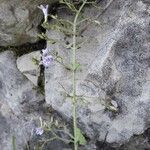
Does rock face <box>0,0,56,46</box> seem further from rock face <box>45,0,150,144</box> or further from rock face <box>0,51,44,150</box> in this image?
rock face <box>45,0,150,144</box>

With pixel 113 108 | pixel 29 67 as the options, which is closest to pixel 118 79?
pixel 113 108

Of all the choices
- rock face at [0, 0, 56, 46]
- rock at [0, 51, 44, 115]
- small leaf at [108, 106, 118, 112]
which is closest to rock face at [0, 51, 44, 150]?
rock at [0, 51, 44, 115]

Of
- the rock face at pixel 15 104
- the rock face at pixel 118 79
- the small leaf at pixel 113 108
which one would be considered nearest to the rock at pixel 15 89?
the rock face at pixel 15 104

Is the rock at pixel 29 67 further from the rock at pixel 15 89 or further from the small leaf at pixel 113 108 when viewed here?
the small leaf at pixel 113 108

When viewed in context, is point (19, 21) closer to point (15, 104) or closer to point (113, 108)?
point (15, 104)

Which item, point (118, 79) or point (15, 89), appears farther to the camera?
point (15, 89)

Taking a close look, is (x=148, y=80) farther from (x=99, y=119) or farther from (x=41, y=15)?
(x=41, y=15)
